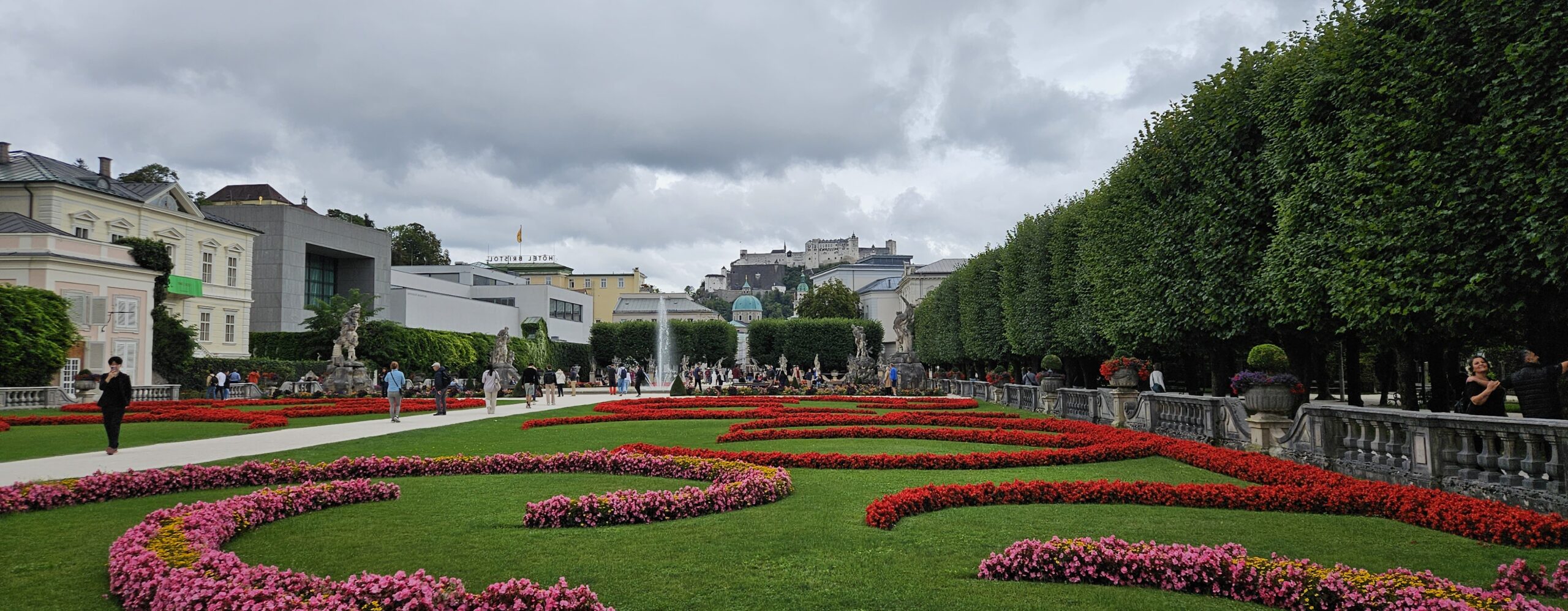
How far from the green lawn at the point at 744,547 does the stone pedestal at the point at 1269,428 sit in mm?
5197

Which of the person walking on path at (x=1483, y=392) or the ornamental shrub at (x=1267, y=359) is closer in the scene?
the person walking on path at (x=1483, y=392)

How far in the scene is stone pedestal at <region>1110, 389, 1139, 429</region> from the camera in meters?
20.5

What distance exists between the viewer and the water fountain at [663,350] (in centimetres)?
7309

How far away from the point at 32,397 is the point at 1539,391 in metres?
38.6

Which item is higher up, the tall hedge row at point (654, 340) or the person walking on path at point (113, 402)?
the tall hedge row at point (654, 340)

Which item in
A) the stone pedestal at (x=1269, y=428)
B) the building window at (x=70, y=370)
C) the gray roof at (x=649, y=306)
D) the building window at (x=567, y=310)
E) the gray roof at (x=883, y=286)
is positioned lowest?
the stone pedestal at (x=1269, y=428)

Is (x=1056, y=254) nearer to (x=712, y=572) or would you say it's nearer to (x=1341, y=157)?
(x=1341, y=157)

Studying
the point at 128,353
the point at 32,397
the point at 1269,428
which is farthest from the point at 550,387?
the point at 1269,428

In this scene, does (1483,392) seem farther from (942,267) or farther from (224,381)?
(942,267)

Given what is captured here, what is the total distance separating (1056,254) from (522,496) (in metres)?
27.6

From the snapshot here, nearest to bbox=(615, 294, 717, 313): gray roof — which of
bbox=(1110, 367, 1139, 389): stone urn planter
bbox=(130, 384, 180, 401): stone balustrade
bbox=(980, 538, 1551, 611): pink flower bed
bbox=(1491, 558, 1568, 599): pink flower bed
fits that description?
bbox=(130, 384, 180, 401): stone balustrade

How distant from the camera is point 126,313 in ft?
128

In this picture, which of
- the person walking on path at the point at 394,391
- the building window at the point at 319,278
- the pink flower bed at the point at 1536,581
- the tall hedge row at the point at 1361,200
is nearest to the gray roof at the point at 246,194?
the building window at the point at 319,278

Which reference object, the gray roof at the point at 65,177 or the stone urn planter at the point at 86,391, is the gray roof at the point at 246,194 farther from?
the stone urn planter at the point at 86,391
